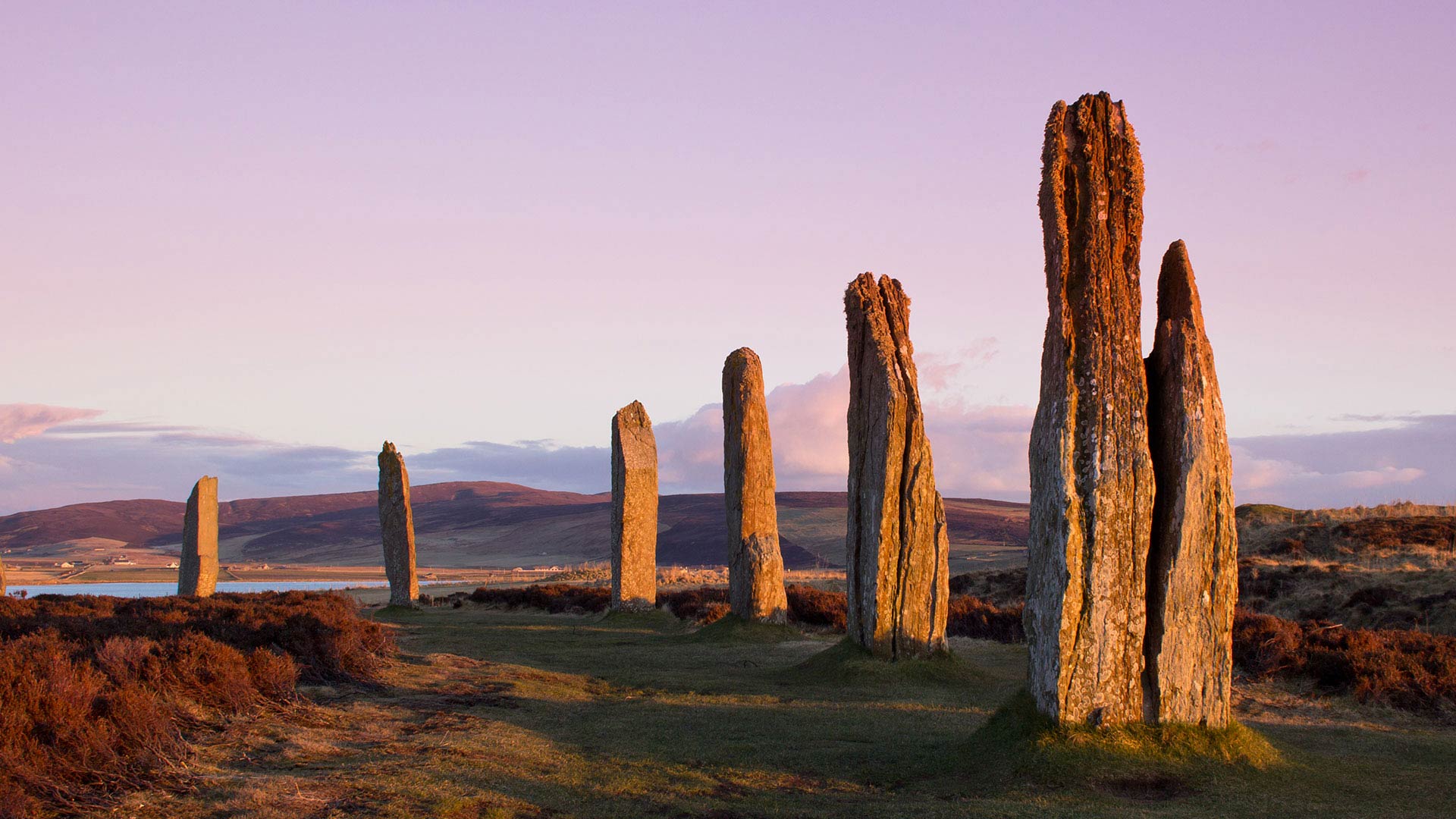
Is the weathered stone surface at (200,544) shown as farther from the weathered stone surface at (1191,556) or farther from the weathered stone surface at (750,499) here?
the weathered stone surface at (1191,556)

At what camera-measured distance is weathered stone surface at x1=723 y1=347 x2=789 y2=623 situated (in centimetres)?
1859

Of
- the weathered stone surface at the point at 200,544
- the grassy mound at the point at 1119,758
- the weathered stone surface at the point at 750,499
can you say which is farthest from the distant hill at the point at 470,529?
the grassy mound at the point at 1119,758

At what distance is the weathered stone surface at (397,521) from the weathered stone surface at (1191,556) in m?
20.3

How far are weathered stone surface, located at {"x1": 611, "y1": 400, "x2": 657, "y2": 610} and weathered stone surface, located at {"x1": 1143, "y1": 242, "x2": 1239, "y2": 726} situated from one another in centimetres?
1490

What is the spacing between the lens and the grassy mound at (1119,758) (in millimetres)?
7543

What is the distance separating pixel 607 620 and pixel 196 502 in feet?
38.1

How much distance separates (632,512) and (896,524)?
1002 centimetres

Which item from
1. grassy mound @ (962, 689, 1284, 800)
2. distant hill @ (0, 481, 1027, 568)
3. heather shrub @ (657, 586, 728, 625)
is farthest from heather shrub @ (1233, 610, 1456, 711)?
distant hill @ (0, 481, 1027, 568)

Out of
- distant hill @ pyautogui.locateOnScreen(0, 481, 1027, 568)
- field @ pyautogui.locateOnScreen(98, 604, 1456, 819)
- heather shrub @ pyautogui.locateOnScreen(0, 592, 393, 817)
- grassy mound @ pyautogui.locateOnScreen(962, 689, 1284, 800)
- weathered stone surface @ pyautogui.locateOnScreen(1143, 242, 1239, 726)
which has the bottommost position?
distant hill @ pyautogui.locateOnScreen(0, 481, 1027, 568)

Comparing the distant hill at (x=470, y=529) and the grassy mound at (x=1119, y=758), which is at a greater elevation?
the grassy mound at (x=1119, y=758)

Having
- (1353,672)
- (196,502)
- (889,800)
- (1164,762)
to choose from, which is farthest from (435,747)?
(196,502)

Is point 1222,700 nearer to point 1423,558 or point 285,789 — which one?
point 285,789

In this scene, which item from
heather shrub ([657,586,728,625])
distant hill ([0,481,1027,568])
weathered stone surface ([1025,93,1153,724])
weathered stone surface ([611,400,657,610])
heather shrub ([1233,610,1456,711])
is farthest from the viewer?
distant hill ([0,481,1027,568])

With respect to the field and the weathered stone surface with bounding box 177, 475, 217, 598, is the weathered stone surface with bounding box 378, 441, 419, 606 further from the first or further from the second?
the field
